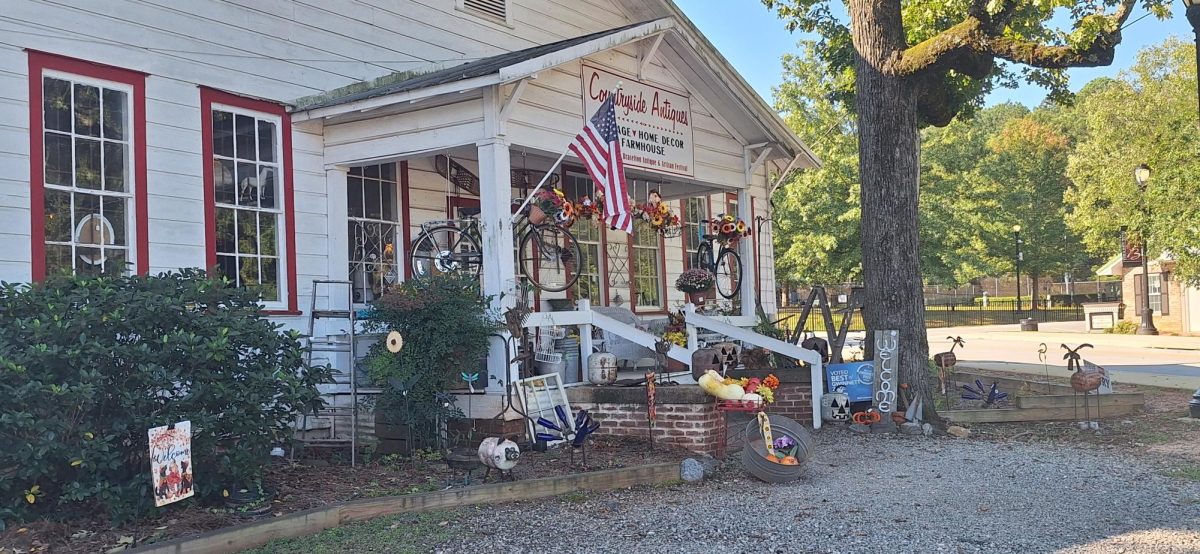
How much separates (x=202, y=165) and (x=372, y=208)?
2.00 meters

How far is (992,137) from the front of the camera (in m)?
48.3

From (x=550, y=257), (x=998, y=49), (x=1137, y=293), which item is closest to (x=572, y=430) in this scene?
(x=550, y=257)

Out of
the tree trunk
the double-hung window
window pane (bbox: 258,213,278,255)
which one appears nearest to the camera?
window pane (bbox: 258,213,278,255)

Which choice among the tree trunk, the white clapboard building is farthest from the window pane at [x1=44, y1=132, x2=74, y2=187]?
the tree trunk

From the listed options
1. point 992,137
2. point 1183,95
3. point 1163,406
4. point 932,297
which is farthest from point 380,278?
point 932,297

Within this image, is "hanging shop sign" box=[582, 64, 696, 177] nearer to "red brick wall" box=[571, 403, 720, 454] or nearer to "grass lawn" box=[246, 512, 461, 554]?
"red brick wall" box=[571, 403, 720, 454]

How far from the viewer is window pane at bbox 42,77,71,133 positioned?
24.8ft

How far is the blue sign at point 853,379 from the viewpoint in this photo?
34.7ft

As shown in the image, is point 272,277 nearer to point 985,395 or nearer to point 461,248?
point 461,248

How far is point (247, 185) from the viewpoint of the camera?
29.3 feet

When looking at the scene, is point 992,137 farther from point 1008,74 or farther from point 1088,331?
point 1008,74

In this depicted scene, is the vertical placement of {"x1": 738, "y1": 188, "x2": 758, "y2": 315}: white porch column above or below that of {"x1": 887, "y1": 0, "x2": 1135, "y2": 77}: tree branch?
below

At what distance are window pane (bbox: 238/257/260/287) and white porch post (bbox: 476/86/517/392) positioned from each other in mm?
2284

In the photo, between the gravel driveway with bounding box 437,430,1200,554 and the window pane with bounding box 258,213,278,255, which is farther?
the window pane with bounding box 258,213,278,255
